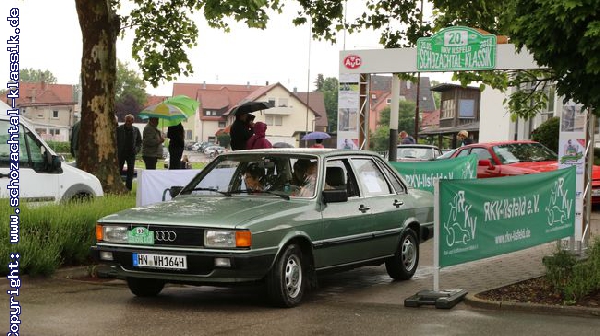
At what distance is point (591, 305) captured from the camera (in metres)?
8.97

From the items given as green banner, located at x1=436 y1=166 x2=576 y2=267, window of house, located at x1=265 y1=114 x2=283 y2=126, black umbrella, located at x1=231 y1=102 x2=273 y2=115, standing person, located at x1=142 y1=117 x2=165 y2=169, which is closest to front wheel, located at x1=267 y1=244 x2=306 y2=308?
green banner, located at x1=436 y1=166 x2=576 y2=267

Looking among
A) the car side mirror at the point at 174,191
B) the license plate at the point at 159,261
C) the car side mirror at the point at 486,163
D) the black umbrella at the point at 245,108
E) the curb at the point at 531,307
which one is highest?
the black umbrella at the point at 245,108

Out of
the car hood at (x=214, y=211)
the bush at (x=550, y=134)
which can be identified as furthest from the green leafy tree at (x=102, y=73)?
the bush at (x=550, y=134)

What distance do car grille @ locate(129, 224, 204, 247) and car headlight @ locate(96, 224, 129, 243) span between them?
0.32 m

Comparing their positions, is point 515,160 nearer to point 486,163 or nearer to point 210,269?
point 486,163

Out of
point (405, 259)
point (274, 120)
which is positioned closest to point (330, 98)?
point (274, 120)

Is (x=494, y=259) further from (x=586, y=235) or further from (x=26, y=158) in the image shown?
(x=26, y=158)

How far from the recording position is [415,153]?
27578mm

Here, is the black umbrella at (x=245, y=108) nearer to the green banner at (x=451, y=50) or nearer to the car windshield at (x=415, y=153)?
the green banner at (x=451, y=50)

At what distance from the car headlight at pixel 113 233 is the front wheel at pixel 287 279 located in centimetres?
147

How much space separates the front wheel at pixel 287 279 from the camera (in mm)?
8648

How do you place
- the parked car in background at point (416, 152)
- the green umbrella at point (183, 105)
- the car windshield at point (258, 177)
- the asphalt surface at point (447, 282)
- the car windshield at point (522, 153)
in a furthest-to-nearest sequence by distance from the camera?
1. the parked car in background at point (416, 152)
2. the car windshield at point (522, 153)
3. the green umbrella at point (183, 105)
4. the car windshield at point (258, 177)
5. the asphalt surface at point (447, 282)

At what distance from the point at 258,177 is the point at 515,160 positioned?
13241 millimetres

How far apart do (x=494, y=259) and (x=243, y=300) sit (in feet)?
16.7
